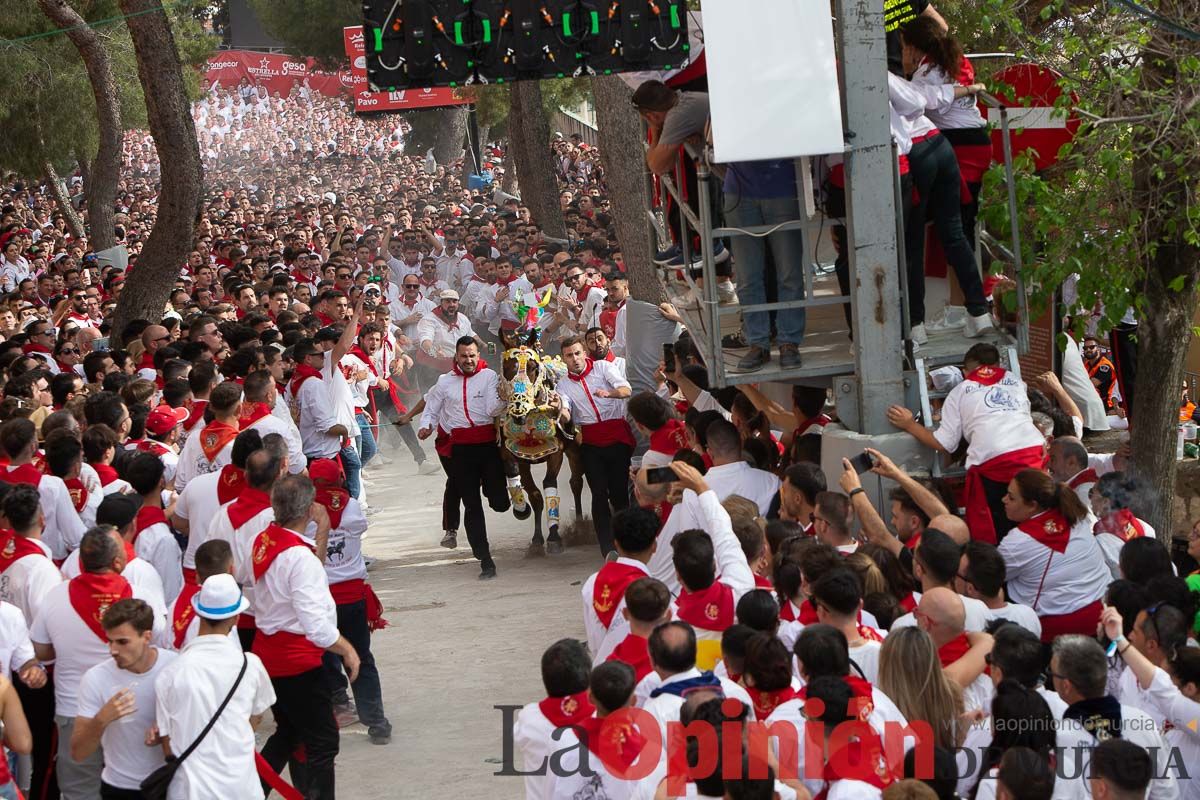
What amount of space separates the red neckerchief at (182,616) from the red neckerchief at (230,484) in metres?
1.48

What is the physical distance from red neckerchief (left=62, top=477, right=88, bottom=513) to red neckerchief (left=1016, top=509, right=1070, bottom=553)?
16.0 feet

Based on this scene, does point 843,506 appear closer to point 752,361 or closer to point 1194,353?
point 752,361

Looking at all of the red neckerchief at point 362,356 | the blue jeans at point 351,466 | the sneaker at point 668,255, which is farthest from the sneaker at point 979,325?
the red neckerchief at point 362,356

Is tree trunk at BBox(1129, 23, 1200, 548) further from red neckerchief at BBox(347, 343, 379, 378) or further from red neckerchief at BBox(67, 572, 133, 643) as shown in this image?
red neckerchief at BBox(347, 343, 379, 378)

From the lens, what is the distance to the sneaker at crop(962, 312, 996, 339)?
8266 mm

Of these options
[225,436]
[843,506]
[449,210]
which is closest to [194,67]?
[449,210]

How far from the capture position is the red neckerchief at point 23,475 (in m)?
7.77

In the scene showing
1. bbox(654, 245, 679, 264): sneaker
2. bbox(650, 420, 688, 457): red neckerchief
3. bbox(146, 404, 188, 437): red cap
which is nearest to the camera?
bbox(146, 404, 188, 437): red cap

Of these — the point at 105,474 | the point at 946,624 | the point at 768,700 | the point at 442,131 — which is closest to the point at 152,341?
the point at 105,474

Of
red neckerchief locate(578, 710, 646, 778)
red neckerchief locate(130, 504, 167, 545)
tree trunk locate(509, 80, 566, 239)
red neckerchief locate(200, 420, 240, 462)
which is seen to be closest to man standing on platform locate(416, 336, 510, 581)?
red neckerchief locate(200, 420, 240, 462)

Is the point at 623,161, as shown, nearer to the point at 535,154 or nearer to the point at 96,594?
the point at 96,594

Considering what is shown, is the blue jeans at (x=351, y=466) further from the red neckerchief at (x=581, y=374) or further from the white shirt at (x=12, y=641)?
the white shirt at (x=12, y=641)

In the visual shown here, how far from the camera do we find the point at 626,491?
11.7 meters

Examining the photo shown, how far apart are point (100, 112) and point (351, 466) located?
33.7ft
